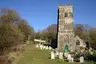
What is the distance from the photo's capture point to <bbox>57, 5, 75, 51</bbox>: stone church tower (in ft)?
166

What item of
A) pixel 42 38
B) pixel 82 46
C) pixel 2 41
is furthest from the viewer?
pixel 42 38

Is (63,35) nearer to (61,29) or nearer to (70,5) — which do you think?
(61,29)

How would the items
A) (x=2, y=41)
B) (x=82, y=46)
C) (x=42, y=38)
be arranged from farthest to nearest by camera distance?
(x=42, y=38), (x=82, y=46), (x=2, y=41)

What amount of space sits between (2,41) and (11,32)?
3499 mm

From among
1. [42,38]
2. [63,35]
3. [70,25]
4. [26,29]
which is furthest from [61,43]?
[42,38]

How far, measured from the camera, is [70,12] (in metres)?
52.2

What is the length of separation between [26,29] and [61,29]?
567 inches

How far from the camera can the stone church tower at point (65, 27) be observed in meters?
50.5

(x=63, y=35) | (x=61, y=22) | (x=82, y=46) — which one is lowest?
(x=82, y=46)

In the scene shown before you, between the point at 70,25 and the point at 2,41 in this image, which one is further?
the point at 70,25

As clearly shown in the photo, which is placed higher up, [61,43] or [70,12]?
[70,12]

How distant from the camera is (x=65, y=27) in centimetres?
5144

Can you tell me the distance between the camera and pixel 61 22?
5175 cm

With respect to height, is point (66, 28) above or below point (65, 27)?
below
